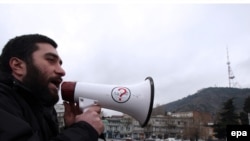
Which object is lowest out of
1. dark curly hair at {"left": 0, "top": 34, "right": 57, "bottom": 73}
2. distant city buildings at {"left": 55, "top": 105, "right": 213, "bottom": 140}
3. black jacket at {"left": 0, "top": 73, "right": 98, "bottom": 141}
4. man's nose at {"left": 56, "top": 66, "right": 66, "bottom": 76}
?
distant city buildings at {"left": 55, "top": 105, "right": 213, "bottom": 140}

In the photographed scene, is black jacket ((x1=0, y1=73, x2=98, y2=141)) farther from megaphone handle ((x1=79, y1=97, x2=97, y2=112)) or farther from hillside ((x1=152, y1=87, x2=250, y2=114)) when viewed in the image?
hillside ((x1=152, y1=87, x2=250, y2=114))

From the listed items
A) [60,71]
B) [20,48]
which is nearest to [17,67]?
[20,48]

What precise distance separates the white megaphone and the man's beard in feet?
1.14

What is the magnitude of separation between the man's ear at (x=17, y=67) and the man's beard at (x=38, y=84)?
27mm

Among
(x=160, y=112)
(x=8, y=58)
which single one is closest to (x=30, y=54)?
(x=8, y=58)

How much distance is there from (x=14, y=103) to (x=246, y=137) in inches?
220

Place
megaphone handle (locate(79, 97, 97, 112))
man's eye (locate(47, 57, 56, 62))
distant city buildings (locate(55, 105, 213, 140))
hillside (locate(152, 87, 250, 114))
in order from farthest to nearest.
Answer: hillside (locate(152, 87, 250, 114)) < distant city buildings (locate(55, 105, 213, 140)) < megaphone handle (locate(79, 97, 97, 112)) < man's eye (locate(47, 57, 56, 62))

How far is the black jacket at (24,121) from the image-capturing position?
1.46 m

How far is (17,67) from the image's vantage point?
6.17 feet

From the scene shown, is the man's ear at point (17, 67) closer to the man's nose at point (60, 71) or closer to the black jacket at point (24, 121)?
the black jacket at point (24, 121)

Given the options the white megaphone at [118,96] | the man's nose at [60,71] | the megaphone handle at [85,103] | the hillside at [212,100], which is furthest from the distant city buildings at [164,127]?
the man's nose at [60,71]

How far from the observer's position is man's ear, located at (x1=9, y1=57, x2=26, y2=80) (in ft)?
6.13

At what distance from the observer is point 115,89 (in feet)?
7.78

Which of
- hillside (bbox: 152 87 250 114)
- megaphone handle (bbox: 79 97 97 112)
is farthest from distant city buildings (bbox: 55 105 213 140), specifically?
megaphone handle (bbox: 79 97 97 112)
